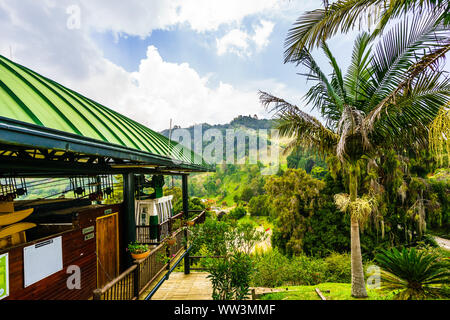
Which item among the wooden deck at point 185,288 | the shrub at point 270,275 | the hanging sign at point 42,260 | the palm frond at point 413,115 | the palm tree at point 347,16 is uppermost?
the palm tree at point 347,16

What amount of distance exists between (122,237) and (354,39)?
31.6 feet

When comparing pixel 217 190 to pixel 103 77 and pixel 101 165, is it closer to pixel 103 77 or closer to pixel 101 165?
pixel 103 77

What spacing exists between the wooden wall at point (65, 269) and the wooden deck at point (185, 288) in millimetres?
4529

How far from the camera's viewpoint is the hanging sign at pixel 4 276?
116 inches

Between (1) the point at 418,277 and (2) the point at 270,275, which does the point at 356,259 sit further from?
(2) the point at 270,275

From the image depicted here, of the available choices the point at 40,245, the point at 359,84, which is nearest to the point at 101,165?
the point at 40,245

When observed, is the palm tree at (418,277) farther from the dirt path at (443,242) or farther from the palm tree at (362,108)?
the dirt path at (443,242)

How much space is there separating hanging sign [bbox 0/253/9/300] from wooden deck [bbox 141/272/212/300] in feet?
20.6

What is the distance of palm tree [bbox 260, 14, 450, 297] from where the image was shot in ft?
18.9

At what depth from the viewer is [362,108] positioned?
7.31 meters

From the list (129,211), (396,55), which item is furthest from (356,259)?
(129,211)

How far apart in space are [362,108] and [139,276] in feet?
26.7

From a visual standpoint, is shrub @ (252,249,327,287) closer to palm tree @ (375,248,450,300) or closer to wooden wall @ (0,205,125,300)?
palm tree @ (375,248,450,300)

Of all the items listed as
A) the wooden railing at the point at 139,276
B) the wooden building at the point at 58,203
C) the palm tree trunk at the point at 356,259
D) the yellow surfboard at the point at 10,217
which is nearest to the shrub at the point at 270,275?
the palm tree trunk at the point at 356,259
